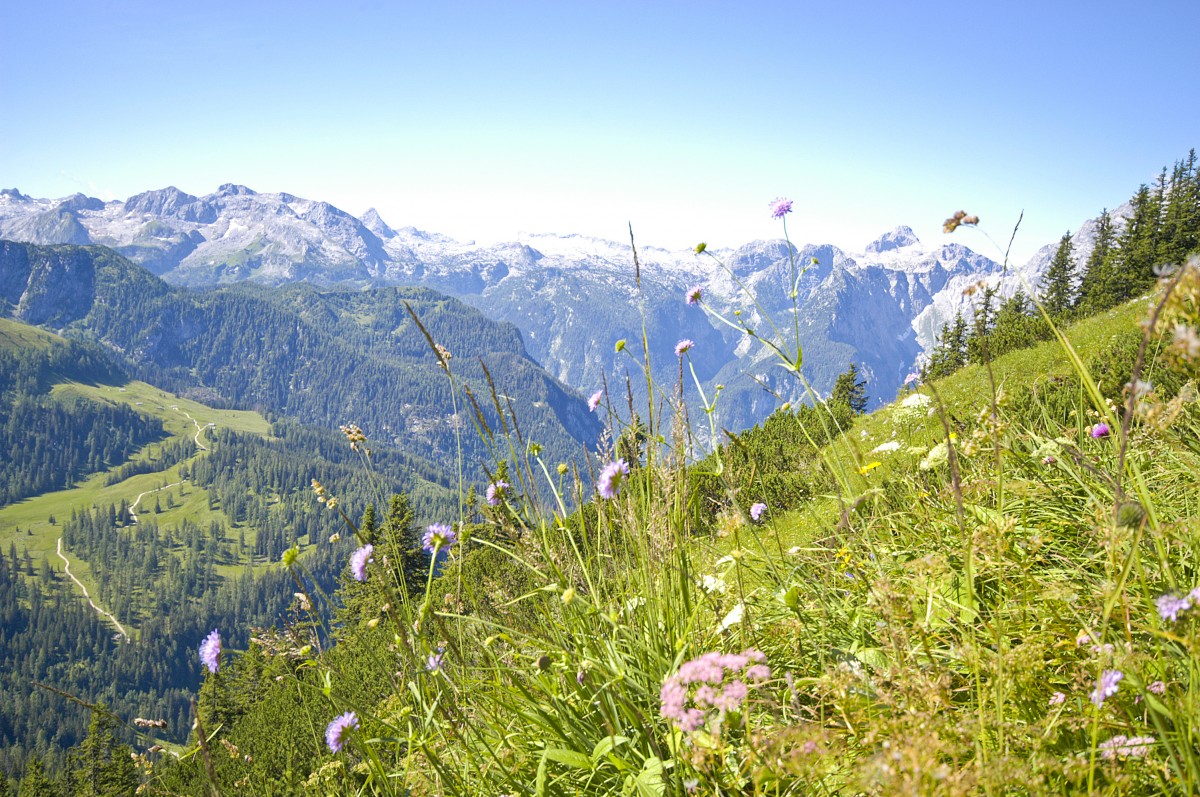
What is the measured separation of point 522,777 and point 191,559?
23488 cm

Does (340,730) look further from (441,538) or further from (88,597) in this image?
(88,597)

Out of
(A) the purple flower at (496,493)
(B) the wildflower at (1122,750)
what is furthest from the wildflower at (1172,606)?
(A) the purple flower at (496,493)

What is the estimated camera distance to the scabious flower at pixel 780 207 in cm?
352

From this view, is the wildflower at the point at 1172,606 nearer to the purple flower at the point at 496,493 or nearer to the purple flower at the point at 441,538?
the purple flower at the point at 496,493

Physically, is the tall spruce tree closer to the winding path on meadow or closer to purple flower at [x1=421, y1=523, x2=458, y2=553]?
purple flower at [x1=421, y1=523, x2=458, y2=553]

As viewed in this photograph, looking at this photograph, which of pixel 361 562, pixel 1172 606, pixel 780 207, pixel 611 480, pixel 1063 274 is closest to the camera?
pixel 1172 606

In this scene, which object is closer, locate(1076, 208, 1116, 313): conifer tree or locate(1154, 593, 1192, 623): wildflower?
locate(1154, 593, 1192, 623): wildflower

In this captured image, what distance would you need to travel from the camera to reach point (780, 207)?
355 centimetres

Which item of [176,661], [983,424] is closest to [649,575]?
[983,424]

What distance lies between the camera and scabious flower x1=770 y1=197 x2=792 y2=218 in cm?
352

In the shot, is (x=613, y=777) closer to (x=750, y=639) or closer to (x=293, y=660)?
(x=750, y=639)

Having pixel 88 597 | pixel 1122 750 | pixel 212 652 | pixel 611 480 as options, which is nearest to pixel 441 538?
pixel 611 480

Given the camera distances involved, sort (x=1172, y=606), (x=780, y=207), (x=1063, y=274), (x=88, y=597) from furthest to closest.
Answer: (x=88, y=597) < (x=1063, y=274) < (x=780, y=207) < (x=1172, y=606)

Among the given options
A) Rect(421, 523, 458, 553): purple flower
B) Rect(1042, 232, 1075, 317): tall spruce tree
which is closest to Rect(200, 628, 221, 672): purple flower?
Rect(421, 523, 458, 553): purple flower
